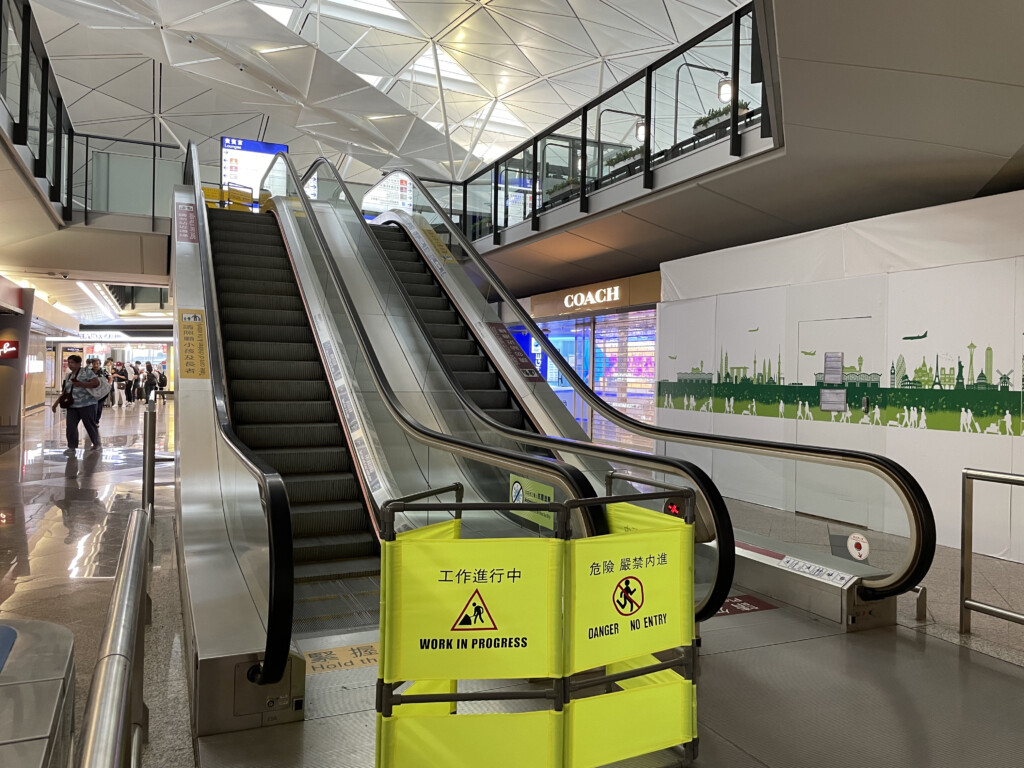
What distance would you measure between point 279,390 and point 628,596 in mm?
4890

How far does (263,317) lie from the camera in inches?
303

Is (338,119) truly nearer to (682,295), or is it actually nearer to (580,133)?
(580,133)

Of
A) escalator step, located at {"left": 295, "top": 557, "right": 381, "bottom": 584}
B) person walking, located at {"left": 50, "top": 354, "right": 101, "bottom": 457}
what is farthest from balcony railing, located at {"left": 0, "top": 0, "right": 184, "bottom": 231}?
escalator step, located at {"left": 295, "top": 557, "right": 381, "bottom": 584}

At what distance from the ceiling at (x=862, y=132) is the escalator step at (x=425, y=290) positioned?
7.80 ft

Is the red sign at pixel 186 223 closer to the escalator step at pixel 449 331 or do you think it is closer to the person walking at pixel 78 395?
the escalator step at pixel 449 331

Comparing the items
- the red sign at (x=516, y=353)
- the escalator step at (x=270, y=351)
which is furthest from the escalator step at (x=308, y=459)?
the red sign at (x=516, y=353)

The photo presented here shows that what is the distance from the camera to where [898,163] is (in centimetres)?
630

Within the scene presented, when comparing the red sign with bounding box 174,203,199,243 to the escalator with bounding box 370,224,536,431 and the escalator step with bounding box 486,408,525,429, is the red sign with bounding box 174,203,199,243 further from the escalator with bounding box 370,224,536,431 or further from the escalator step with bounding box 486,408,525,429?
the escalator step with bounding box 486,408,525,429

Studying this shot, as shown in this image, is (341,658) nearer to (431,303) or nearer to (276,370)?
(276,370)

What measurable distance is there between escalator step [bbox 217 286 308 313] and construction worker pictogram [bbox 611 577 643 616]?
623cm

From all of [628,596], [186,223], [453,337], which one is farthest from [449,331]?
[628,596]

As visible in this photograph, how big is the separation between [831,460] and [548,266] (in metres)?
8.90

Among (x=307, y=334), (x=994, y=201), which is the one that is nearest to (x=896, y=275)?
(x=994, y=201)

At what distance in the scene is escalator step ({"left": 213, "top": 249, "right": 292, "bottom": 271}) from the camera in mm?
8703
